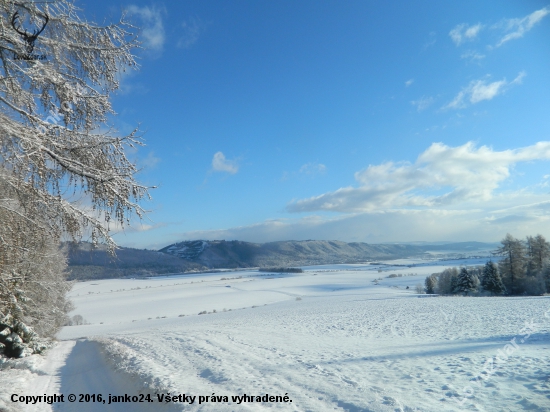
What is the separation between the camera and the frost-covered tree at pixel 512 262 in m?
37.0

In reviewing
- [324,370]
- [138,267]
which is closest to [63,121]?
[324,370]

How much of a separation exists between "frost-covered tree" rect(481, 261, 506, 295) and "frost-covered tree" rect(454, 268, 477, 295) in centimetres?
112

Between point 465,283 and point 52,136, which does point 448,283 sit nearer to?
point 465,283

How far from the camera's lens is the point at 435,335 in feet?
38.0

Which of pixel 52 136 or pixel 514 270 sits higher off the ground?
pixel 52 136

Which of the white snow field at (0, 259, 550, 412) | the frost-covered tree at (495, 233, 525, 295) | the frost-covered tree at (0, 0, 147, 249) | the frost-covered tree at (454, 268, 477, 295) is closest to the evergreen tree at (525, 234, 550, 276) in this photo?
the frost-covered tree at (495, 233, 525, 295)

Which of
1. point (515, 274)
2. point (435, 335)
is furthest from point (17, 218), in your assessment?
point (515, 274)

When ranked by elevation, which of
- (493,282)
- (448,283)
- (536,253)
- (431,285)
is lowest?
(431,285)

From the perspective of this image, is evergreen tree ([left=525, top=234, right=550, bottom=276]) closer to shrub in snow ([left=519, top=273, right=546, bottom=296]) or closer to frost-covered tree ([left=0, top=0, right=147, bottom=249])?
shrub in snow ([left=519, top=273, right=546, bottom=296])

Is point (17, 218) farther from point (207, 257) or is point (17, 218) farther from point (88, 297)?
point (207, 257)

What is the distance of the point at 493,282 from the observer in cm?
3691

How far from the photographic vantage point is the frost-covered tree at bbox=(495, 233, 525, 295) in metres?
37.0

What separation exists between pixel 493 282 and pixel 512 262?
11.7ft

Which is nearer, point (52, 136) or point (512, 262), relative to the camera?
point (52, 136)
